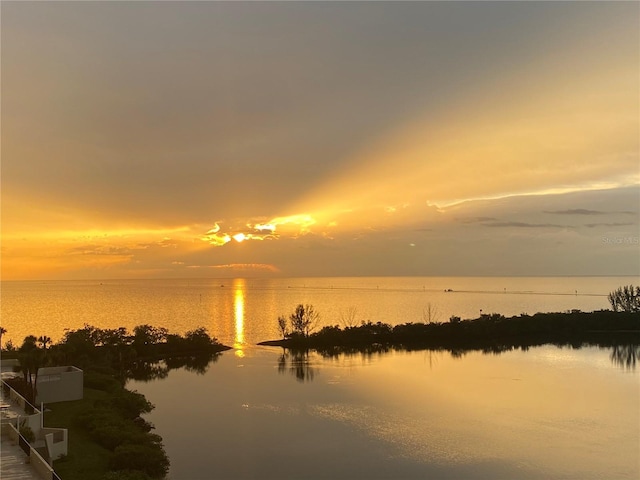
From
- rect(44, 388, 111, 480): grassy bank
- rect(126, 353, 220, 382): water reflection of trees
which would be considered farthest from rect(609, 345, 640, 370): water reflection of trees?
rect(44, 388, 111, 480): grassy bank

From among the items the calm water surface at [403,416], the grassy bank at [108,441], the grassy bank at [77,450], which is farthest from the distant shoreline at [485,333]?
the grassy bank at [77,450]

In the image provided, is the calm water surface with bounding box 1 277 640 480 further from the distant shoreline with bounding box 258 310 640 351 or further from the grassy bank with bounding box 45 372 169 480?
the distant shoreline with bounding box 258 310 640 351

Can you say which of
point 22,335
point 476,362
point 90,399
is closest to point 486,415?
point 476,362

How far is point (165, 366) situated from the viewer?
55125mm

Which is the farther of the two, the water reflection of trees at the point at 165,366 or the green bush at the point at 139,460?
the water reflection of trees at the point at 165,366

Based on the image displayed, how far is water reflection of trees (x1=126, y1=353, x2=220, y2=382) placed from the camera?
50.1m

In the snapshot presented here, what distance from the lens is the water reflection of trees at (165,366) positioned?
50.1m

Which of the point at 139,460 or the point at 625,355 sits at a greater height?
the point at 139,460

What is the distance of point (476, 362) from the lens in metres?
55.6

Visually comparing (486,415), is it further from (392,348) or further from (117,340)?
(117,340)

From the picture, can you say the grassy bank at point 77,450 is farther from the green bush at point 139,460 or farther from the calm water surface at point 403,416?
the calm water surface at point 403,416

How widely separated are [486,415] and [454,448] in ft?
26.2

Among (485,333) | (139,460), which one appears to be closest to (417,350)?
(485,333)

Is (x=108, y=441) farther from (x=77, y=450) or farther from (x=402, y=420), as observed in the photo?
(x=402, y=420)
